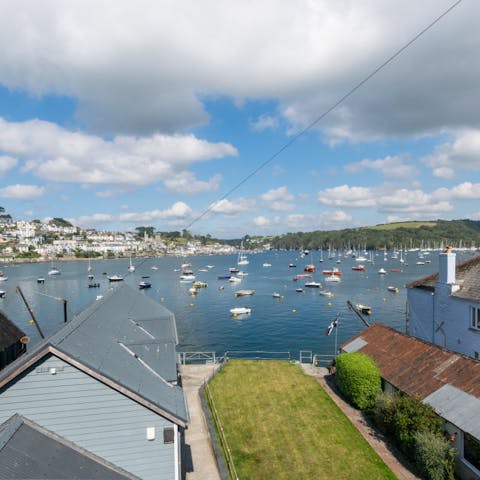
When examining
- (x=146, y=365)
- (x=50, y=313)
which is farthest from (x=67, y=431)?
(x=50, y=313)

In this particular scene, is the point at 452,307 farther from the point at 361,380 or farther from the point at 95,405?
the point at 95,405

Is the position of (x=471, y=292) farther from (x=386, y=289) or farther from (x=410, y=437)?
(x=386, y=289)

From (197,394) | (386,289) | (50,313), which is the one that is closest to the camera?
(197,394)

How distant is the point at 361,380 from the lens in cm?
2455

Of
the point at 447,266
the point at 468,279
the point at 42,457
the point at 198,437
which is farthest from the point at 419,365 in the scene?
the point at 42,457

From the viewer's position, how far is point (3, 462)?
10.3m

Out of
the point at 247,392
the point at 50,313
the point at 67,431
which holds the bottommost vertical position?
the point at 50,313

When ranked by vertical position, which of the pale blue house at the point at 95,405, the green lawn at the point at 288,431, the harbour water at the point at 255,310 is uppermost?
the pale blue house at the point at 95,405

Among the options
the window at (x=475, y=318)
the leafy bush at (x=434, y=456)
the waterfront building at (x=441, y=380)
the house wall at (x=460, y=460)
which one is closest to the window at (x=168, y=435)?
the leafy bush at (x=434, y=456)

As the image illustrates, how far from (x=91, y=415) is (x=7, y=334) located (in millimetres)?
19835

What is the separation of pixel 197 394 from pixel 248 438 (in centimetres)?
712

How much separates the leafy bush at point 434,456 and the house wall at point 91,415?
1183 cm

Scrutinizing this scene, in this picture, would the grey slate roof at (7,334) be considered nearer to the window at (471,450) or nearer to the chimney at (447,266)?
the window at (471,450)

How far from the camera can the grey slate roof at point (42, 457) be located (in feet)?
34.4
